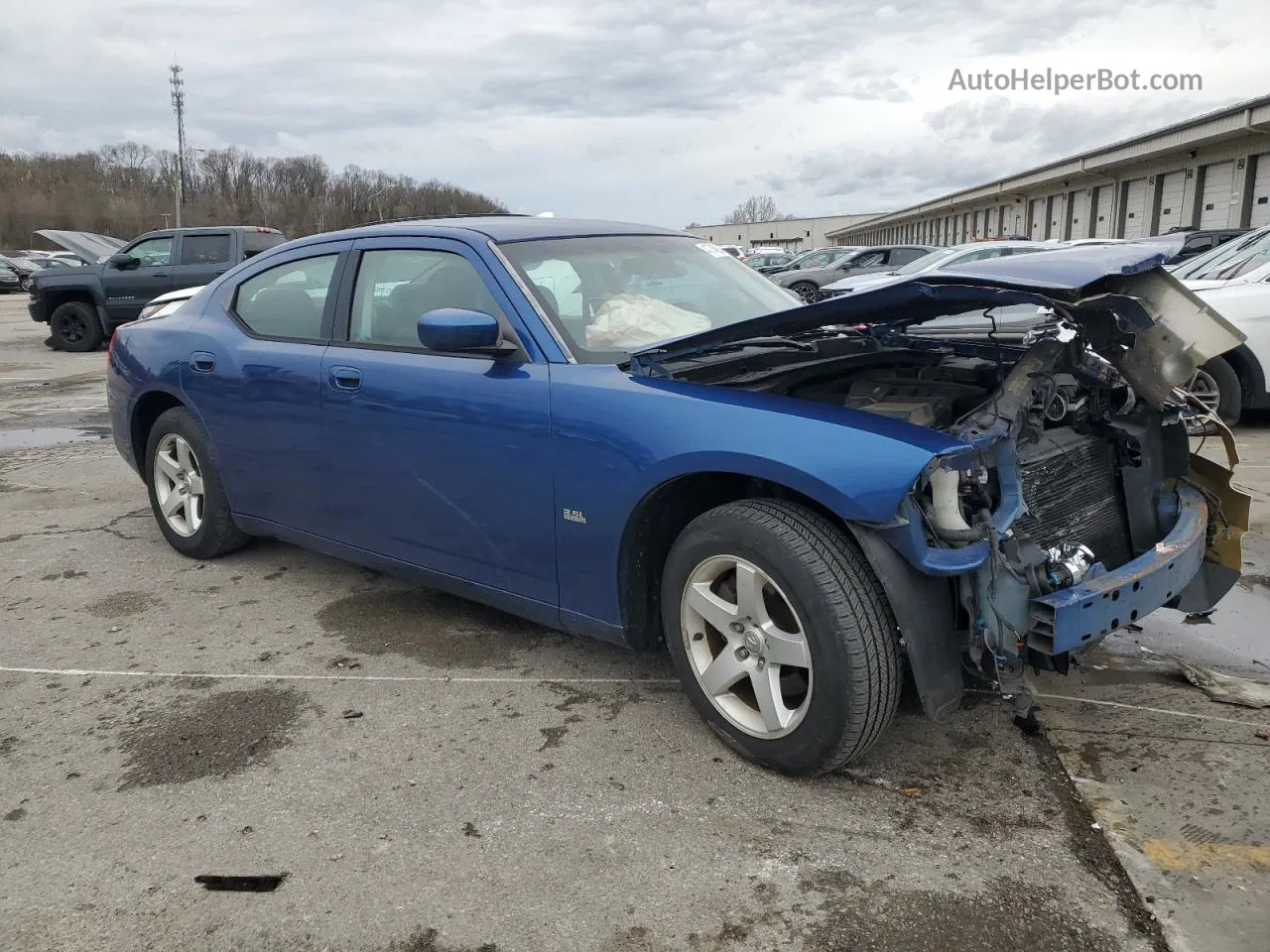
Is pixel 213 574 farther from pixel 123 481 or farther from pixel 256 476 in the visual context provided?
pixel 123 481

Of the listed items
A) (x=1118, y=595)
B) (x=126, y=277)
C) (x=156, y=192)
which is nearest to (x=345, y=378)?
(x=1118, y=595)

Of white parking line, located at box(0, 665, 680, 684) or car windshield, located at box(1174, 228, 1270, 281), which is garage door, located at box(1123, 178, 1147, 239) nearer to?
car windshield, located at box(1174, 228, 1270, 281)

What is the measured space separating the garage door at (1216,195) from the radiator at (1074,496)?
3002 centimetres

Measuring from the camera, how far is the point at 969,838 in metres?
2.57

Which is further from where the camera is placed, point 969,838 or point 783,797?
point 783,797

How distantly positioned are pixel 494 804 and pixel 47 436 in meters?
7.62

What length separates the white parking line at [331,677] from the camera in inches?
140

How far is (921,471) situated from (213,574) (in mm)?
3594

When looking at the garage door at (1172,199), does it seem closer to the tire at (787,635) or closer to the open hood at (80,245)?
the open hood at (80,245)

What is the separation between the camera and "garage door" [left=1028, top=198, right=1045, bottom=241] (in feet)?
155

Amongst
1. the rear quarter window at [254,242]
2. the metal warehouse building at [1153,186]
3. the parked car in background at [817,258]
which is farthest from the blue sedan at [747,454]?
the parked car in background at [817,258]

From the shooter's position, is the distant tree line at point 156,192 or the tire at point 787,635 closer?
the tire at point 787,635

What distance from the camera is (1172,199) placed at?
32500mm

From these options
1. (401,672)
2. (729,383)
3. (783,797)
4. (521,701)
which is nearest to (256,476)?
(401,672)
